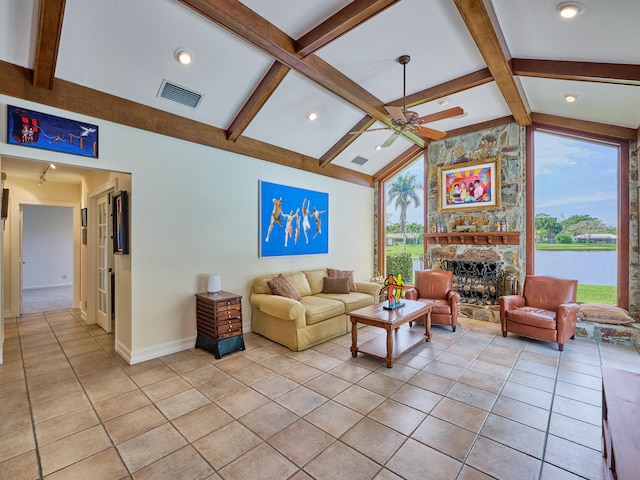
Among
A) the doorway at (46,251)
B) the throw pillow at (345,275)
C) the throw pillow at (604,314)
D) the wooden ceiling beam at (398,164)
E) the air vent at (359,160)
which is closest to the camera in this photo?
the throw pillow at (604,314)

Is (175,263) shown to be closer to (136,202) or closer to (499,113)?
(136,202)

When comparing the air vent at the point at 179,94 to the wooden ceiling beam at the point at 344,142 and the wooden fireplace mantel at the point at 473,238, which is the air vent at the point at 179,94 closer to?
the wooden ceiling beam at the point at 344,142

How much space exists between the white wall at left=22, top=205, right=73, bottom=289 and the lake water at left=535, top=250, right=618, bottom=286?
1223cm

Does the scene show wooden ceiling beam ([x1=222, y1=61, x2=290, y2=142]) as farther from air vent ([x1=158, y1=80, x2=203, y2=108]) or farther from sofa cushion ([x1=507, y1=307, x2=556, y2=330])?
sofa cushion ([x1=507, y1=307, x2=556, y2=330])

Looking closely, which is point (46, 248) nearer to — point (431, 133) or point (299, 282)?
point (299, 282)

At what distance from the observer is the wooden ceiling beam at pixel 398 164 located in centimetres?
666

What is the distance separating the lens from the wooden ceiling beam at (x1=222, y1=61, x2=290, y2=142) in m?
3.43

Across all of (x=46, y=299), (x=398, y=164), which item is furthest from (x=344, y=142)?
(x=46, y=299)

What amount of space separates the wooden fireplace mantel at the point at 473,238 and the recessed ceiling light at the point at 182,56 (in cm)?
504

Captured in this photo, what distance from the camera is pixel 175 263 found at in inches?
152

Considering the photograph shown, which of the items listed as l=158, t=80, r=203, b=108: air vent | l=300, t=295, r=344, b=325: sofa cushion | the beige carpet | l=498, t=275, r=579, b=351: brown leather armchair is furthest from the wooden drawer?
the beige carpet

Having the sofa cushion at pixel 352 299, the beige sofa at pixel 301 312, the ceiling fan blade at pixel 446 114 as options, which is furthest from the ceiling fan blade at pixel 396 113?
the sofa cushion at pixel 352 299

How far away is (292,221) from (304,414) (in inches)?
133

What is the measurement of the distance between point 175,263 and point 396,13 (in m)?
3.72
